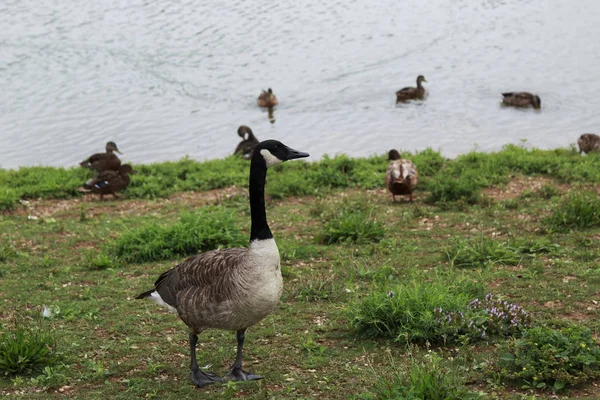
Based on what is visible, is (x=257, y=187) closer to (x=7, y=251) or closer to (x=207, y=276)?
(x=207, y=276)

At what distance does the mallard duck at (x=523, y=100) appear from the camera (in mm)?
19734

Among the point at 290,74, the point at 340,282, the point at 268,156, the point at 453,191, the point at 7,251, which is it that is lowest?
the point at 340,282

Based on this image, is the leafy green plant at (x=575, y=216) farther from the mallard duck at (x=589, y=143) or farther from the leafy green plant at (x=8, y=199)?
the leafy green plant at (x=8, y=199)

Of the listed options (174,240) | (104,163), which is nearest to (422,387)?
(174,240)

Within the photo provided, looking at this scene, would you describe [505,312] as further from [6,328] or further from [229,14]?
[229,14]

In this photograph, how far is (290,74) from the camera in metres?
23.9

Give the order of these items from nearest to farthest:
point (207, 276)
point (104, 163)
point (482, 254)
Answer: point (207, 276) < point (482, 254) < point (104, 163)

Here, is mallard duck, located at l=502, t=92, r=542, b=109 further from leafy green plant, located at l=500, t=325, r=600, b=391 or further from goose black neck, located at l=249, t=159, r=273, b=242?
goose black neck, located at l=249, t=159, r=273, b=242

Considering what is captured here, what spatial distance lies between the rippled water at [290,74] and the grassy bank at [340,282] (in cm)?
430

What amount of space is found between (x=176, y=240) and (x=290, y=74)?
14.3m

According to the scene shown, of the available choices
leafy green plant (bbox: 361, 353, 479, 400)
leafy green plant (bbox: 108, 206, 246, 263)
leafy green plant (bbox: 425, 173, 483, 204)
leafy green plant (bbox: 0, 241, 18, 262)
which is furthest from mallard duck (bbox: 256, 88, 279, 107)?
leafy green plant (bbox: 361, 353, 479, 400)

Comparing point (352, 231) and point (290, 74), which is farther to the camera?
point (290, 74)

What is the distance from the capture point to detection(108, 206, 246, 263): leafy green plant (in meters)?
10.3

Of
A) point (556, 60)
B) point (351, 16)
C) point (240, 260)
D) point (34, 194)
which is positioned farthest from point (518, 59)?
point (240, 260)
